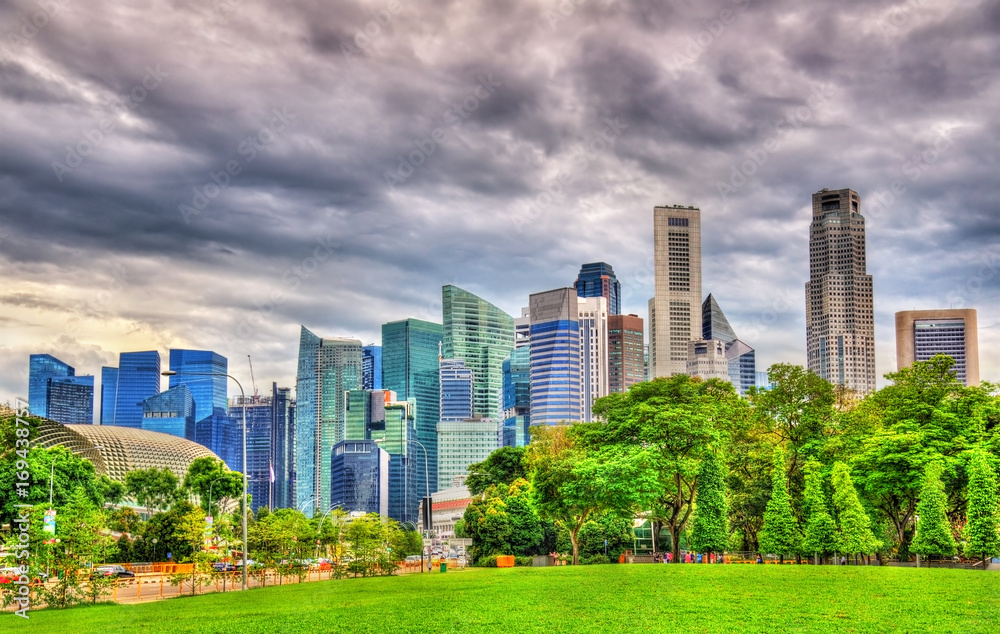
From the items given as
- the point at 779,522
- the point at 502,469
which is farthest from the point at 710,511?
the point at 502,469

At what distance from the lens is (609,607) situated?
28.9 metres

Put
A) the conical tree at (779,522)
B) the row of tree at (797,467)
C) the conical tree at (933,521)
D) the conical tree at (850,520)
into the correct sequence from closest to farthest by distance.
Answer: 1. the conical tree at (933,521)
2. the row of tree at (797,467)
3. the conical tree at (850,520)
4. the conical tree at (779,522)

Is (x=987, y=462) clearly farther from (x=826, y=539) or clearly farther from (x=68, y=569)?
(x=68, y=569)

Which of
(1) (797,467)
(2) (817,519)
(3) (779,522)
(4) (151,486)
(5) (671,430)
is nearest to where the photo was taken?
(2) (817,519)

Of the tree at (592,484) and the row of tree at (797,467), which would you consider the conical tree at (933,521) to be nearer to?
the row of tree at (797,467)

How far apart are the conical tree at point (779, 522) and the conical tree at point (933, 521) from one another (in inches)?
285

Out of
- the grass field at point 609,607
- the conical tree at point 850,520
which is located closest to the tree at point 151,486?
the grass field at point 609,607

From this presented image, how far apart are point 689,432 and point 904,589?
85.9 ft

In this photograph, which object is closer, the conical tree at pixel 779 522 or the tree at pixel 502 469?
the conical tree at pixel 779 522

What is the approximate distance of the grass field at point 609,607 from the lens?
2508 centimetres

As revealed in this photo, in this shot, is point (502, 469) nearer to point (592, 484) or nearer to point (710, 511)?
point (710, 511)

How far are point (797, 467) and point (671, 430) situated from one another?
8.84 meters

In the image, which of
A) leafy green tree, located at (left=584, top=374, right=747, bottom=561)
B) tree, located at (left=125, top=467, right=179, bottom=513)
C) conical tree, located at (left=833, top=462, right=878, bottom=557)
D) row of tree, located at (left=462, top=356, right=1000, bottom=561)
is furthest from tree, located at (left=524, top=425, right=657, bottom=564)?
tree, located at (left=125, top=467, right=179, bottom=513)

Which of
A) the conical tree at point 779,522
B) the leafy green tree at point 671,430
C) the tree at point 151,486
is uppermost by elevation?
the leafy green tree at point 671,430
